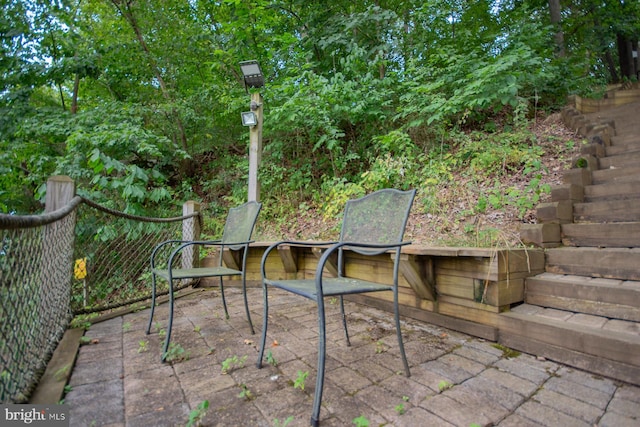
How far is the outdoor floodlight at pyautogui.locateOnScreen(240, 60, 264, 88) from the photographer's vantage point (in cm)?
358

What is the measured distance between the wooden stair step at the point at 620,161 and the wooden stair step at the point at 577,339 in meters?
1.87

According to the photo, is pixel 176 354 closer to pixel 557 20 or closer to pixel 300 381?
pixel 300 381

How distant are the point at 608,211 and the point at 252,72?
3.55 metres

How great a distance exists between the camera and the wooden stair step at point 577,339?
141cm

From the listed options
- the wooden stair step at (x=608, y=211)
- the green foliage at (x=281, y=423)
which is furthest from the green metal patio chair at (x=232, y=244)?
the wooden stair step at (x=608, y=211)

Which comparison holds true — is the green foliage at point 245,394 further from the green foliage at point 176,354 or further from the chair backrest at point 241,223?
the chair backrest at point 241,223

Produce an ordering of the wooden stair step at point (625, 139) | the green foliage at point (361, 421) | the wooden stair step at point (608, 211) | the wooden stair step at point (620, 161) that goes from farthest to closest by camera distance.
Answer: the wooden stair step at point (625, 139), the wooden stair step at point (620, 161), the wooden stair step at point (608, 211), the green foliage at point (361, 421)

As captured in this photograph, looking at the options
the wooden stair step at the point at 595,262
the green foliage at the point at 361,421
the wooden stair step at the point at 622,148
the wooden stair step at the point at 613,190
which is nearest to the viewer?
the green foliage at the point at 361,421

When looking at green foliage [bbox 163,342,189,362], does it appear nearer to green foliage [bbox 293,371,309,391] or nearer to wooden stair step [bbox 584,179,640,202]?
green foliage [bbox 293,371,309,391]

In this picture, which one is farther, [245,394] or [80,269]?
[80,269]

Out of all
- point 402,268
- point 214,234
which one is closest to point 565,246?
point 402,268

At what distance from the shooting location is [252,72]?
11.8ft

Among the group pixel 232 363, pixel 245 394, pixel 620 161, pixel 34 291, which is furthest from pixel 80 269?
pixel 620 161

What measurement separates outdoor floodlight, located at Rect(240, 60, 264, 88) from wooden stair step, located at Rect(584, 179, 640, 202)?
339 cm
